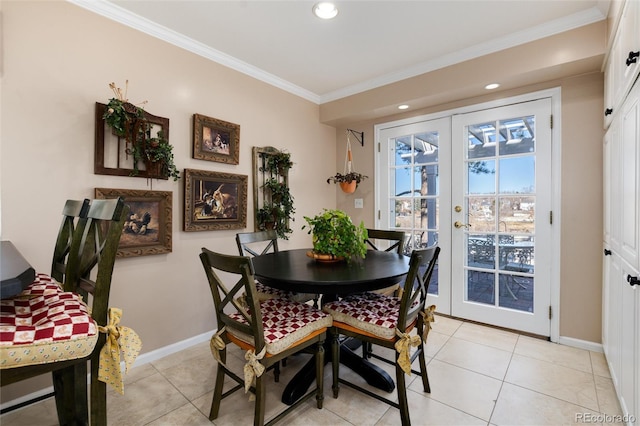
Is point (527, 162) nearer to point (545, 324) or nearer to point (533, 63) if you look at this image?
point (533, 63)

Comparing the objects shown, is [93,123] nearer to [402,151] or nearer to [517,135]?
[402,151]

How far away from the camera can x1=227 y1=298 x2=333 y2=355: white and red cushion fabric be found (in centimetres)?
150

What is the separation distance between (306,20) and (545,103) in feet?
6.97

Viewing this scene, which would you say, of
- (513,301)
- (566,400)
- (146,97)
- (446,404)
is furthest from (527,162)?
(146,97)

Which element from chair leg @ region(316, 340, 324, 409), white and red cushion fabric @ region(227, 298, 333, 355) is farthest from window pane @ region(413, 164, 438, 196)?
chair leg @ region(316, 340, 324, 409)

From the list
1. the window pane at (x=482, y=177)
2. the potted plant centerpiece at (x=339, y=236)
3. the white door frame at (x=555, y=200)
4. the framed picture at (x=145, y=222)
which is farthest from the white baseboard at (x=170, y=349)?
the white door frame at (x=555, y=200)

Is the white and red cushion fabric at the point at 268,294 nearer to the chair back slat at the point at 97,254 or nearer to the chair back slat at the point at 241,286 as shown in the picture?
the chair back slat at the point at 241,286

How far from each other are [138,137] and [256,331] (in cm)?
164

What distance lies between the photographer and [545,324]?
2.65 meters

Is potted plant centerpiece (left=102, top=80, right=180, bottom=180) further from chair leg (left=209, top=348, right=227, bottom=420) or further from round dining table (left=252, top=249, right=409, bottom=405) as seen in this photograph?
chair leg (left=209, top=348, right=227, bottom=420)

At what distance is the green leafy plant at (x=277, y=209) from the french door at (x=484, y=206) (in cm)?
131

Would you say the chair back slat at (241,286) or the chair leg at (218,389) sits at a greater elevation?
the chair back slat at (241,286)

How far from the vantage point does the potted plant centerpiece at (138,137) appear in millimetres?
2018

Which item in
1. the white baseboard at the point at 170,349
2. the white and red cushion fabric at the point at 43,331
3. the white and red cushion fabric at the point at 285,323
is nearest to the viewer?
the white and red cushion fabric at the point at 43,331
